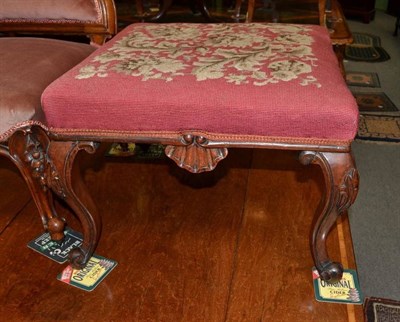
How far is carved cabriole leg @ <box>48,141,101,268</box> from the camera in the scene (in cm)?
91

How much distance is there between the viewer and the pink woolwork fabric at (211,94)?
79 centimetres

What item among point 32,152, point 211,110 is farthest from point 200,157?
point 32,152

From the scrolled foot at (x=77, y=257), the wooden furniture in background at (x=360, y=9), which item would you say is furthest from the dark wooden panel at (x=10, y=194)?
the wooden furniture in background at (x=360, y=9)

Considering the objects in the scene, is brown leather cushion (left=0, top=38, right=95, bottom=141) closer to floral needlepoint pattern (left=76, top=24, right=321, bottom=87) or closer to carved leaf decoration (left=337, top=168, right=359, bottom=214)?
floral needlepoint pattern (left=76, top=24, right=321, bottom=87)

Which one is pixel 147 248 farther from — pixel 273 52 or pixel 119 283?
pixel 273 52

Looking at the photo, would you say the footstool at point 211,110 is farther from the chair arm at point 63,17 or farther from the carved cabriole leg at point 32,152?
the chair arm at point 63,17

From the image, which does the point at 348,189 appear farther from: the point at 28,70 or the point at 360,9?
the point at 360,9

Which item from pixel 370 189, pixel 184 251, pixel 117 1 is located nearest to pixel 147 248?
pixel 184 251

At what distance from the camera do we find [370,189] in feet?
4.64

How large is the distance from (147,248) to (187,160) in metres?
0.39

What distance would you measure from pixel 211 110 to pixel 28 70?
0.47 meters

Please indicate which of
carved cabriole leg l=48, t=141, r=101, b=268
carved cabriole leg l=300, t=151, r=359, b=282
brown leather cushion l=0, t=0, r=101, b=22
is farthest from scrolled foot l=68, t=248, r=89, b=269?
brown leather cushion l=0, t=0, r=101, b=22

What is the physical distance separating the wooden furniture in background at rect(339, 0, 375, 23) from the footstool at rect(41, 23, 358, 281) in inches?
110

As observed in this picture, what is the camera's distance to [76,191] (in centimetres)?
97
